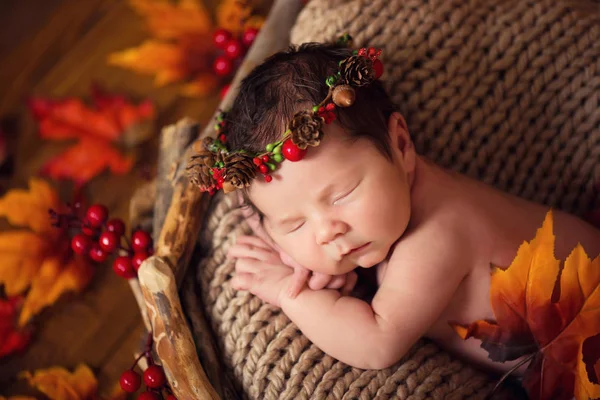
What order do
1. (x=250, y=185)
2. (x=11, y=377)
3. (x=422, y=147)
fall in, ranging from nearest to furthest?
(x=250, y=185) → (x=422, y=147) → (x=11, y=377)

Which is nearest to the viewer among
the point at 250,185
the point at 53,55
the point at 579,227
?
the point at 250,185

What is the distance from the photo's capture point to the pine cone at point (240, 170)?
83 cm

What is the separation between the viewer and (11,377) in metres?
1.36

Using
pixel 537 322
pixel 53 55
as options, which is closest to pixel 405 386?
pixel 537 322

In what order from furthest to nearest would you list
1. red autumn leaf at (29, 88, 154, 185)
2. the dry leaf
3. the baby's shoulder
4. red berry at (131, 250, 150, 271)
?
red autumn leaf at (29, 88, 154, 185)
the dry leaf
red berry at (131, 250, 150, 271)
the baby's shoulder

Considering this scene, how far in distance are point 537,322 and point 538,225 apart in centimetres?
17

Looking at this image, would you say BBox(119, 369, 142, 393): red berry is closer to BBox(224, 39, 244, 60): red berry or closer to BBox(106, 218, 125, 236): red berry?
BBox(106, 218, 125, 236): red berry

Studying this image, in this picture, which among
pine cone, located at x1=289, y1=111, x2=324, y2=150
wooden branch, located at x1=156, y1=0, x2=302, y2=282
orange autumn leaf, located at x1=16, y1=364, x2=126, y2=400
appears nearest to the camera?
pine cone, located at x1=289, y1=111, x2=324, y2=150

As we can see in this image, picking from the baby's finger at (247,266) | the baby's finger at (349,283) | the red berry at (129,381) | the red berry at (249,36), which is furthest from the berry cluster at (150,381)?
the red berry at (249,36)

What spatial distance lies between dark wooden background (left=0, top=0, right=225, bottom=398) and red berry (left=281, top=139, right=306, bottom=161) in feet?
2.67

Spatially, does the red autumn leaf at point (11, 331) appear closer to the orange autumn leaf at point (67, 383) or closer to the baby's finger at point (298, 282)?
the orange autumn leaf at point (67, 383)

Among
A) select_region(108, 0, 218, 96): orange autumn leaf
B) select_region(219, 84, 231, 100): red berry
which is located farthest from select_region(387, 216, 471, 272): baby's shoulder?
select_region(108, 0, 218, 96): orange autumn leaf

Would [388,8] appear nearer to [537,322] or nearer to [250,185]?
[250,185]

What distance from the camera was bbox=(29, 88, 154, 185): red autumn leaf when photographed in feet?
5.35
